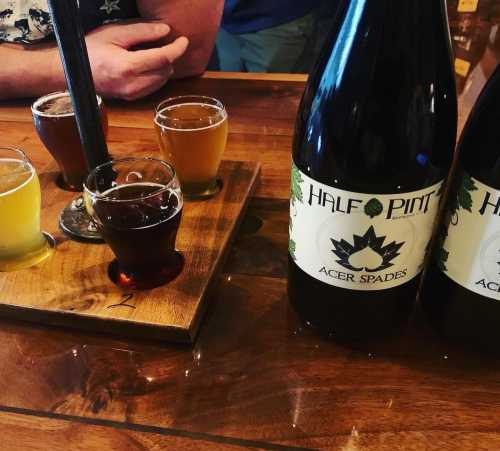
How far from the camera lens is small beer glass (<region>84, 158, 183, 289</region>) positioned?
1.51 feet

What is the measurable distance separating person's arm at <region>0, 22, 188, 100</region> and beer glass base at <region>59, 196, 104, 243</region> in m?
0.33

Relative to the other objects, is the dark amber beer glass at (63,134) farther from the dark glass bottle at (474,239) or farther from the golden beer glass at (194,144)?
the dark glass bottle at (474,239)

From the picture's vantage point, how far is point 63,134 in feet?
1.99

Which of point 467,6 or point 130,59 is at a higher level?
point 467,6

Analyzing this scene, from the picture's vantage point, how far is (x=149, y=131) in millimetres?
Result: 798

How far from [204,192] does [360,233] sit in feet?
1.01

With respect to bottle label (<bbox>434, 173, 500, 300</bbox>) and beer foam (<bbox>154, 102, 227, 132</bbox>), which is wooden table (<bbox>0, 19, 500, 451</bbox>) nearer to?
bottle label (<bbox>434, 173, 500, 300</bbox>)

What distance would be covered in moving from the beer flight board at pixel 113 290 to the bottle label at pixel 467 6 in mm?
569

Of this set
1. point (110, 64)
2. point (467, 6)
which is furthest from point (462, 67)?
point (110, 64)

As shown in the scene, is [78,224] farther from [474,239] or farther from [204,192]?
[474,239]

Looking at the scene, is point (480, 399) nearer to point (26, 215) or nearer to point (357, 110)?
point (357, 110)

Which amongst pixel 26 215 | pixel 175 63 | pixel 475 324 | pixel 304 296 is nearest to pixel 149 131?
pixel 175 63

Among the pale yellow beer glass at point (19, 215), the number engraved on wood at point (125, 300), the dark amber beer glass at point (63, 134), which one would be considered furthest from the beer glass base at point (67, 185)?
the number engraved on wood at point (125, 300)

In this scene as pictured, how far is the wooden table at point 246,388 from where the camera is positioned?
38 cm
